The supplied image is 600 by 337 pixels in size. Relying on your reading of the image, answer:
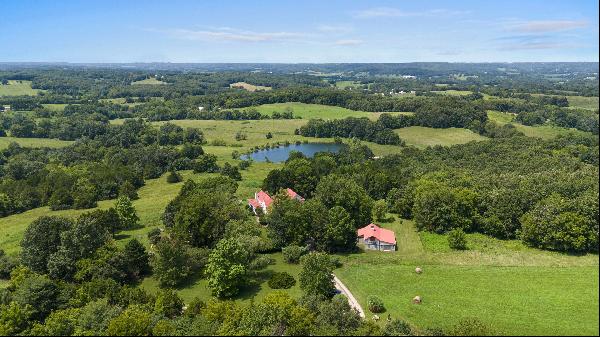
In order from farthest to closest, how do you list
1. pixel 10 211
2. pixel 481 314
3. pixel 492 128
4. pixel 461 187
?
pixel 492 128 → pixel 10 211 → pixel 461 187 → pixel 481 314

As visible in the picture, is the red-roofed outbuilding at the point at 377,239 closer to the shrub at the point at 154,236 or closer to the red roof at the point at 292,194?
the red roof at the point at 292,194

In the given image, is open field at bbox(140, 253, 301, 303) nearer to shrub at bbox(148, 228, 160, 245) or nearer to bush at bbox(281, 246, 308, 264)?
bush at bbox(281, 246, 308, 264)

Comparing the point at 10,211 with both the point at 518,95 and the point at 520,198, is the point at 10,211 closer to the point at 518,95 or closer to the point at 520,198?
the point at 520,198

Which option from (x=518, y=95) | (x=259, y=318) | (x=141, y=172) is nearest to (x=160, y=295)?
(x=259, y=318)

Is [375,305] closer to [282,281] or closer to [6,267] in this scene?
[282,281]

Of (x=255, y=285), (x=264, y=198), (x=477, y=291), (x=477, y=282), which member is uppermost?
(x=264, y=198)

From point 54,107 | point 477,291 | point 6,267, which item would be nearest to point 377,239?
point 477,291

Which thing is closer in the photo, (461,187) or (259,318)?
(259,318)
